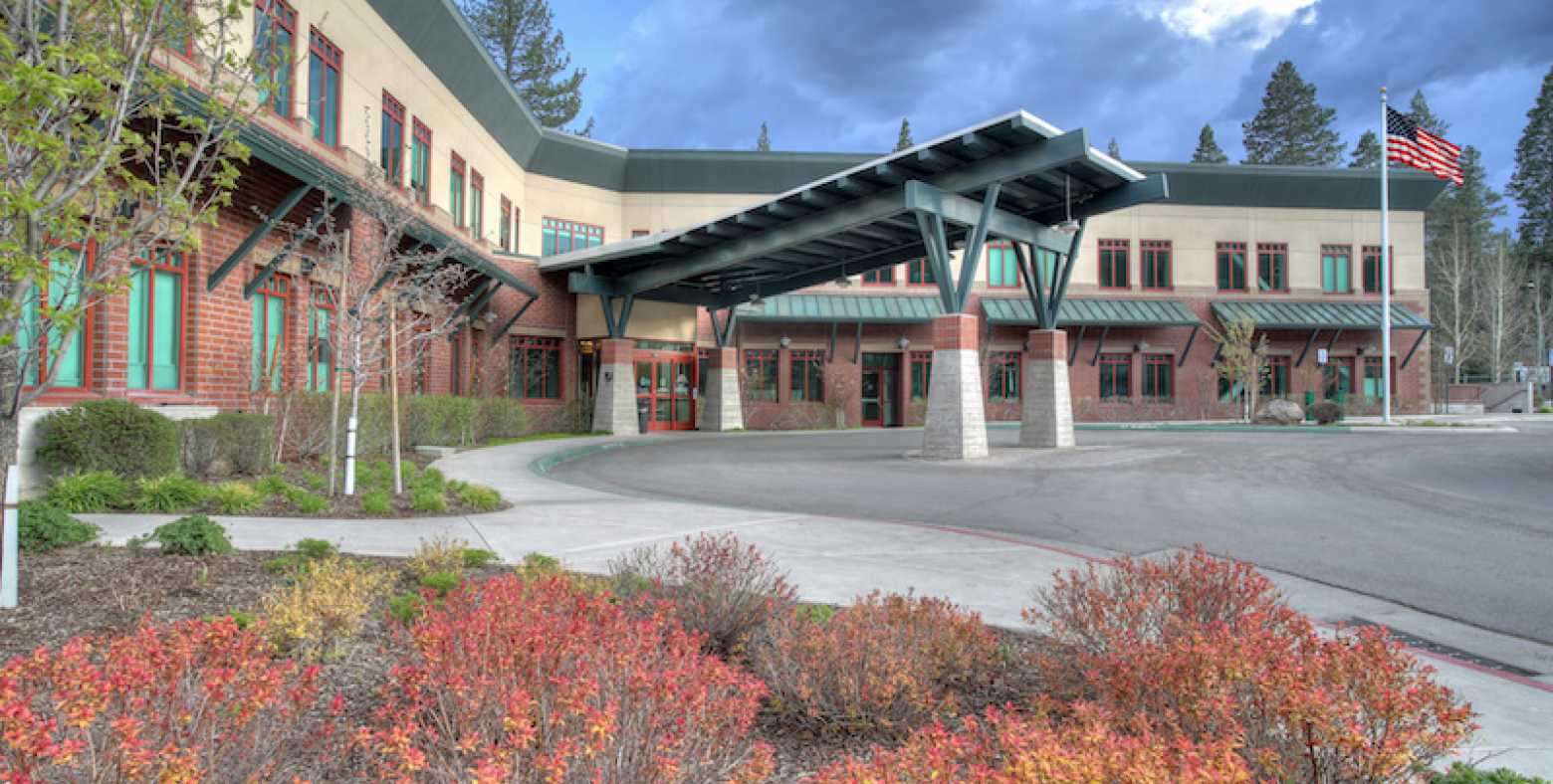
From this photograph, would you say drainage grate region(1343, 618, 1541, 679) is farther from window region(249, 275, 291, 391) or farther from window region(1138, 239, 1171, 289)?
window region(1138, 239, 1171, 289)

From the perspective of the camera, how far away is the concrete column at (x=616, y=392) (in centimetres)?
2966

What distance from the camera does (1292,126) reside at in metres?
62.4

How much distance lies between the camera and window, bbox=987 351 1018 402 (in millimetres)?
39344

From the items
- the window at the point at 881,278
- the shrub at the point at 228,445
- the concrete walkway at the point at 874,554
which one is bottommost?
the concrete walkway at the point at 874,554

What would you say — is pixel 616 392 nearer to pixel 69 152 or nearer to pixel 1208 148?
pixel 69 152

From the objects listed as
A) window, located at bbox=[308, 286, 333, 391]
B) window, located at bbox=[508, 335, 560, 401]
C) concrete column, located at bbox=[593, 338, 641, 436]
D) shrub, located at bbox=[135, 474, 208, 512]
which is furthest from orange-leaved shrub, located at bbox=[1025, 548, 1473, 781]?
window, located at bbox=[508, 335, 560, 401]

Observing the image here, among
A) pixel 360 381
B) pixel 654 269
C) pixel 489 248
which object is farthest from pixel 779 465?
pixel 489 248

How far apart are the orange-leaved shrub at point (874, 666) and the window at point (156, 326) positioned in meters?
11.1

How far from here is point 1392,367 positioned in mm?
41906

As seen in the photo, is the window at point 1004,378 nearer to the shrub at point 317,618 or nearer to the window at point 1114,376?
the window at point 1114,376

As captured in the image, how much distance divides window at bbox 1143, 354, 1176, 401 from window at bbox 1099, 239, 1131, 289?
3674 mm

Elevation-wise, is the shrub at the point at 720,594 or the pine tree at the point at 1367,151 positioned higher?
the pine tree at the point at 1367,151

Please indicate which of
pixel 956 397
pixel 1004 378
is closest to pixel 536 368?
pixel 956 397

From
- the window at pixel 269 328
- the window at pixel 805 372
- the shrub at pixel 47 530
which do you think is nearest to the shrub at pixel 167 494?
the shrub at pixel 47 530
